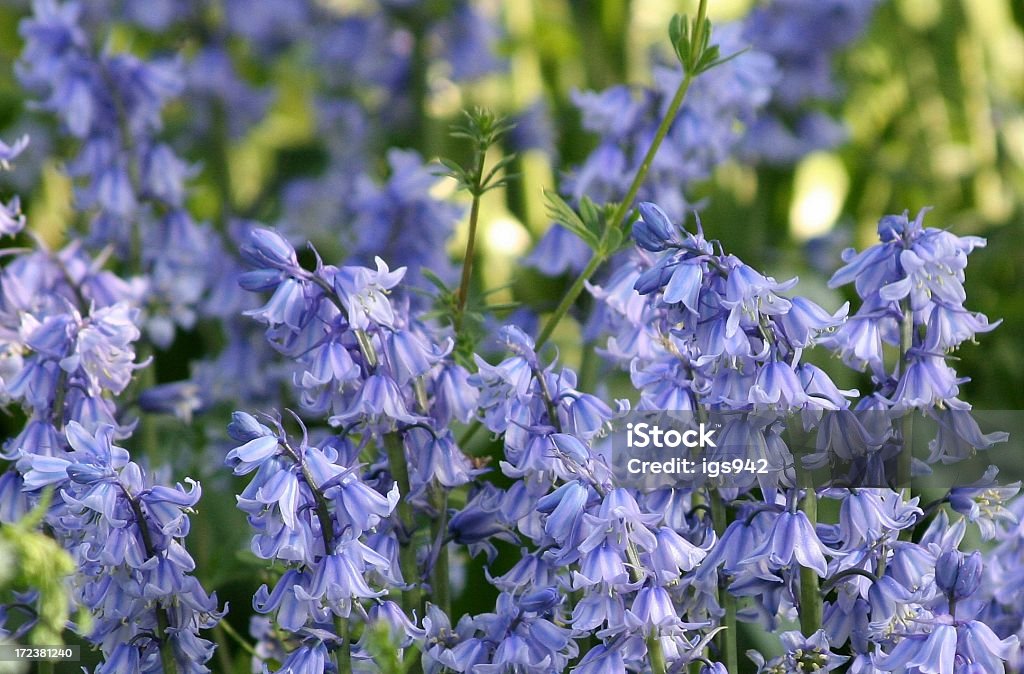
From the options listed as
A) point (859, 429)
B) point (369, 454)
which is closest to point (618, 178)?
point (369, 454)

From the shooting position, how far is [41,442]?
1.44 meters

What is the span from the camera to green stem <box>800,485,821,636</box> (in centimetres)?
125

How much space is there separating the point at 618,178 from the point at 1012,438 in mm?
860

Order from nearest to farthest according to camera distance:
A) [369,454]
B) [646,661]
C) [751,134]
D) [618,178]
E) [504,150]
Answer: [646,661], [369,454], [618,178], [751,134], [504,150]

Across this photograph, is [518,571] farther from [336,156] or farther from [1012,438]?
[336,156]

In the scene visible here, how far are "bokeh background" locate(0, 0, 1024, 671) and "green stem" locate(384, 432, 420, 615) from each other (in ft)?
4.99

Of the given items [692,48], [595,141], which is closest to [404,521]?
[692,48]

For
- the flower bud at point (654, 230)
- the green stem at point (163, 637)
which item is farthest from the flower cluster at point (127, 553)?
the flower bud at point (654, 230)

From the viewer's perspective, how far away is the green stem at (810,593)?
1249 mm

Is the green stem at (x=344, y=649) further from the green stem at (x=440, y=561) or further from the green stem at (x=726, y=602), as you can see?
the green stem at (x=726, y=602)

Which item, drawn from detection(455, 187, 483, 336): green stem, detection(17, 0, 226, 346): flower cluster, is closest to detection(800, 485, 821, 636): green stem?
detection(455, 187, 483, 336): green stem

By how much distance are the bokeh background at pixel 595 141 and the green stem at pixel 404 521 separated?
152 cm

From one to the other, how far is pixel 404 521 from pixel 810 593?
429 mm

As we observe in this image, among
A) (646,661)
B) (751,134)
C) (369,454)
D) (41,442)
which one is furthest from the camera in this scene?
(751,134)
